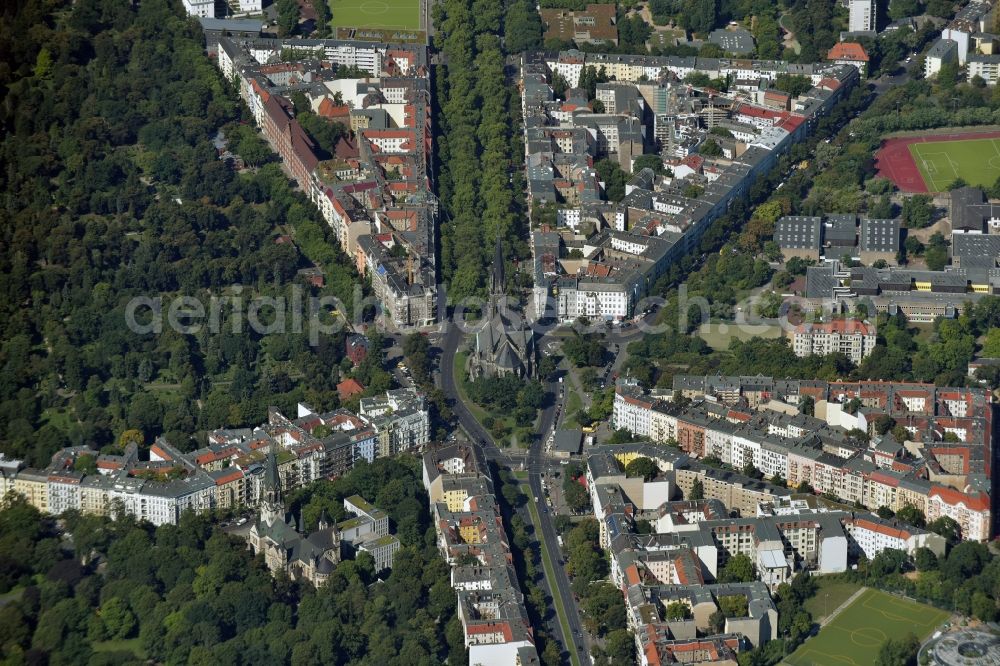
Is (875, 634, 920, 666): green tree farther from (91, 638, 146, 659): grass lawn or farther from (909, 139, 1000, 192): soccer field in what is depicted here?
(909, 139, 1000, 192): soccer field

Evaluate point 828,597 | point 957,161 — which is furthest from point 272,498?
point 957,161

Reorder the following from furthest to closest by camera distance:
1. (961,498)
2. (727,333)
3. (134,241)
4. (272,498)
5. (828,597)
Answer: (134,241), (727,333), (961,498), (272,498), (828,597)

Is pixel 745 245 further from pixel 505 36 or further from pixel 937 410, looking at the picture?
pixel 505 36

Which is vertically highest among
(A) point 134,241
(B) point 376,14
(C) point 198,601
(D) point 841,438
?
(B) point 376,14

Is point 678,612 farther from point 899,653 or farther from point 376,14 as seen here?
point 376,14

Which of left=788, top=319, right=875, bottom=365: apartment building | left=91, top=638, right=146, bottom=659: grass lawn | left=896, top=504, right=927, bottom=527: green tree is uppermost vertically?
left=788, top=319, right=875, bottom=365: apartment building

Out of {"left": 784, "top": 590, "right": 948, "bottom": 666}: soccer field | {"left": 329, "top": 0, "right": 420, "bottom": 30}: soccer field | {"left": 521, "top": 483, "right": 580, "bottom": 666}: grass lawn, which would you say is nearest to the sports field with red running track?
{"left": 329, "top": 0, "right": 420, "bottom": 30}: soccer field
